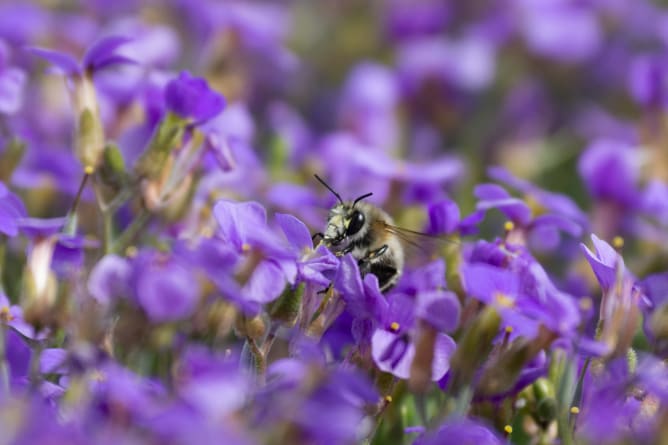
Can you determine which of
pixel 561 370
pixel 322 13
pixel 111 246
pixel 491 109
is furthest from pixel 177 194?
pixel 322 13

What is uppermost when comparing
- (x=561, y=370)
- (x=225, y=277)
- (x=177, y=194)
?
(x=225, y=277)

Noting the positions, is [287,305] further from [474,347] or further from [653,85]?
[653,85]

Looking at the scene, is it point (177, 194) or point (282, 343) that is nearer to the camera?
point (177, 194)

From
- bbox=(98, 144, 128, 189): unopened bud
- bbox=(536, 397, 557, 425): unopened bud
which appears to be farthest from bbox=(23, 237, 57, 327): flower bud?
bbox=(536, 397, 557, 425): unopened bud

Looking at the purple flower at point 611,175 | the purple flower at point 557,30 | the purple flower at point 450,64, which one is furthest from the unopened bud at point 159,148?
the purple flower at point 557,30

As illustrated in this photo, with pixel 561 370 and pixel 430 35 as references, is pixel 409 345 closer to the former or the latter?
pixel 561 370

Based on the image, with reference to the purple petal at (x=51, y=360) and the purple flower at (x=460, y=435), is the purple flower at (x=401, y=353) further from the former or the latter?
the purple petal at (x=51, y=360)

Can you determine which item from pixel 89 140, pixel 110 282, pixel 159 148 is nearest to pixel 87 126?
pixel 89 140
